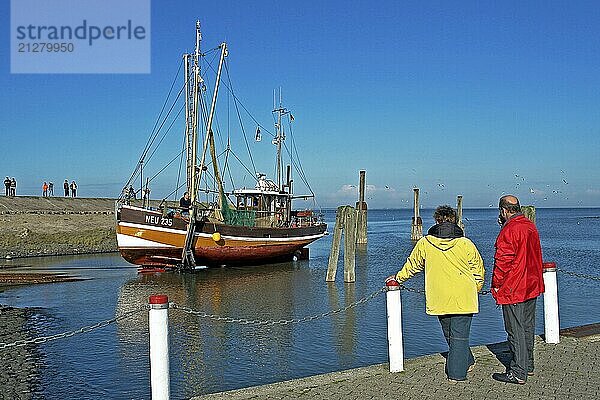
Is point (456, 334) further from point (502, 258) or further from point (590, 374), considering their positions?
point (590, 374)

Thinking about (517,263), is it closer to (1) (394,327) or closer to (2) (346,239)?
(1) (394,327)

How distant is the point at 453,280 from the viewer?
24.4ft

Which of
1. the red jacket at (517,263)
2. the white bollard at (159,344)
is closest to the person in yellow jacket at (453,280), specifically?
the red jacket at (517,263)

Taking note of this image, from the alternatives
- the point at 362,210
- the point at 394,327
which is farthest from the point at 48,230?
the point at 394,327

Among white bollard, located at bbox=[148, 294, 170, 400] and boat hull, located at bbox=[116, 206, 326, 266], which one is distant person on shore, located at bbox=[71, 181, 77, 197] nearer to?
boat hull, located at bbox=[116, 206, 326, 266]

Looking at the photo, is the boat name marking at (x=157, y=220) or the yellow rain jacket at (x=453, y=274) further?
the boat name marking at (x=157, y=220)

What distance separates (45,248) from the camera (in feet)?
128

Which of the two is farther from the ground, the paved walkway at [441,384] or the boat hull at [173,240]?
the boat hull at [173,240]

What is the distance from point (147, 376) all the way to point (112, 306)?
31.0 feet

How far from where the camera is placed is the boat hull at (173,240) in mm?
29703

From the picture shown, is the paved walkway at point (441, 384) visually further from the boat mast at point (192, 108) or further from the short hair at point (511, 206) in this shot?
the boat mast at point (192, 108)

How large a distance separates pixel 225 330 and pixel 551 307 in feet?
27.9

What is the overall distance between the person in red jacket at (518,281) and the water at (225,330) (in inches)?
207

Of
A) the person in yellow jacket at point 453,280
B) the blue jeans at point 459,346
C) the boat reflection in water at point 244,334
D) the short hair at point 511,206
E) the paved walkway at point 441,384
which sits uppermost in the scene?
the short hair at point 511,206
